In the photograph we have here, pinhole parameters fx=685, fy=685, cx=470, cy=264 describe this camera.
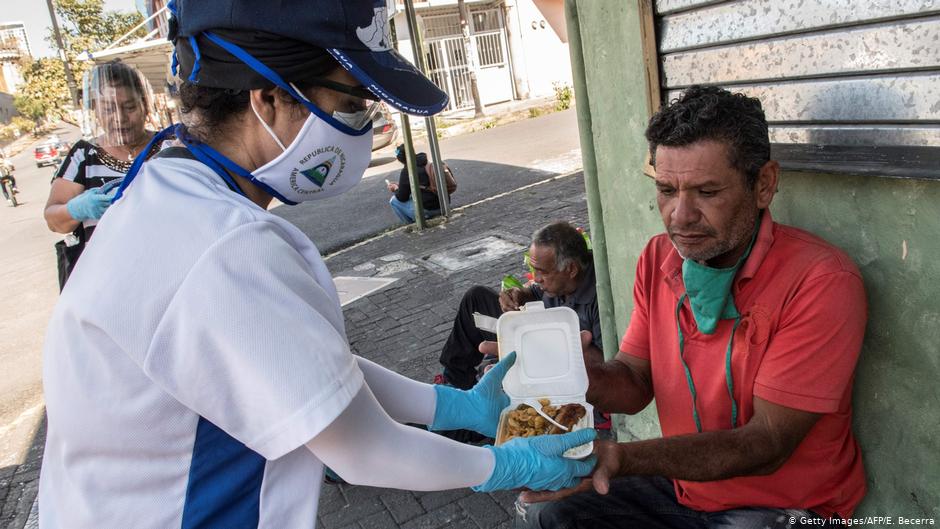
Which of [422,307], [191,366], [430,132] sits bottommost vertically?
[422,307]

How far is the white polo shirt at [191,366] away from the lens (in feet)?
3.76

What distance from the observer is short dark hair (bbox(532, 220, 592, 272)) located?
148 inches

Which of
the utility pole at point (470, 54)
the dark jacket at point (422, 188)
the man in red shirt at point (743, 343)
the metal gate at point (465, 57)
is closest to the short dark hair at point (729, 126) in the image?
the man in red shirt at point (743, 343)

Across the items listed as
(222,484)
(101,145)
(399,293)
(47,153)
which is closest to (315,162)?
(222,484)

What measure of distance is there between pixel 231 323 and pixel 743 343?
1.47m

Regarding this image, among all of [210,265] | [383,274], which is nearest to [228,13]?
[210,265]

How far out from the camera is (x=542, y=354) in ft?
7.99

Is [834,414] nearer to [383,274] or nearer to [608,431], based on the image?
[608,431]

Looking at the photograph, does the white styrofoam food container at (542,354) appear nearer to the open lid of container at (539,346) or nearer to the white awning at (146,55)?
the open lid of container at (539,346)

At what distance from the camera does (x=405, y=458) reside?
1.39 meters

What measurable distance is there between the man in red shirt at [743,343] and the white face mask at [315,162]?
0.91 meters

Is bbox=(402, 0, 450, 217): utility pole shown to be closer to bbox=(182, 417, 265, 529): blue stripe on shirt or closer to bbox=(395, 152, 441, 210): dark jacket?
bbox=(395, 152, 441, 210): dark jacket

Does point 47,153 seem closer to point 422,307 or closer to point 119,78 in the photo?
point 422,307

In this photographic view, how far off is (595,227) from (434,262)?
14.7 feet
